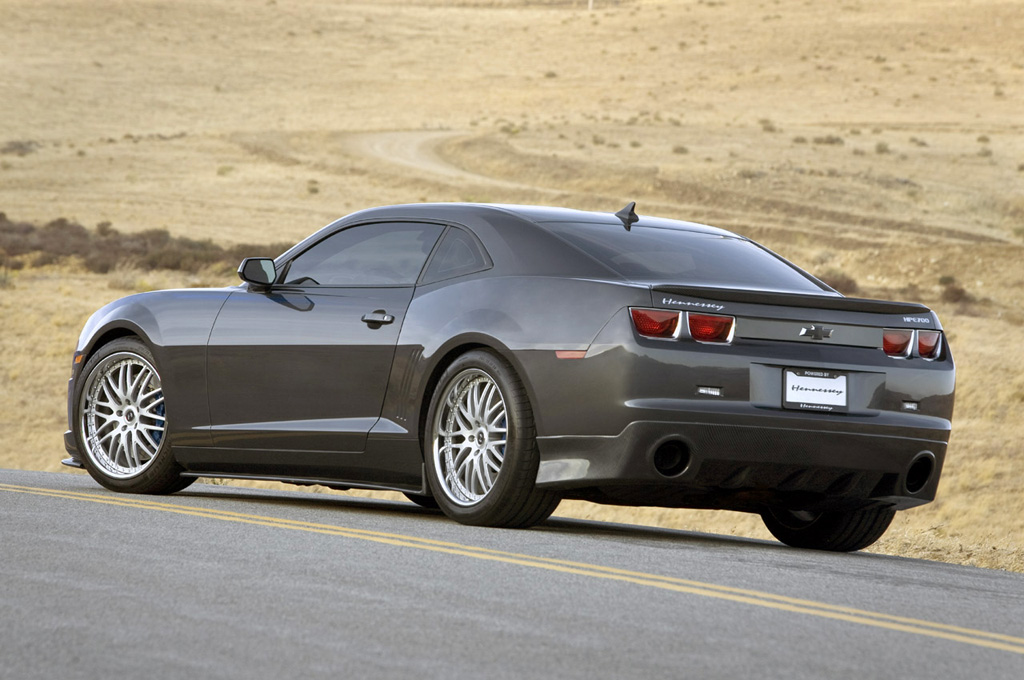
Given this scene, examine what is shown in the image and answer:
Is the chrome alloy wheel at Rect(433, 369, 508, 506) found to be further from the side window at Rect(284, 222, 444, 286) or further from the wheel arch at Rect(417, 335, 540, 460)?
the side window at Rect(284, 222, 444, 286)

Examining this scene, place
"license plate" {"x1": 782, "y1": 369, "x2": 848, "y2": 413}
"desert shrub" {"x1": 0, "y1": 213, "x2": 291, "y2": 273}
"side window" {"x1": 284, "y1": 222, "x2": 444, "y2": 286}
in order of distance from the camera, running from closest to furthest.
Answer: "license plate" {"x1": 782, "y1": 369, "x2": 848, "y2": 413} < "side window" {"x1": 284, "y1": 222, "x2": 444, "y2": 286} < "desert shrub" {"x1": 0, "y1": 213, "x2": 291, "y2": 273}

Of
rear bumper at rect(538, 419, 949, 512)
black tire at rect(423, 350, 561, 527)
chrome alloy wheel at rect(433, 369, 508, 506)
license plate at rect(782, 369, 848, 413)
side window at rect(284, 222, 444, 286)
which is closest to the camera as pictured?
rear bumper at rect(538, 419, 949, 512)

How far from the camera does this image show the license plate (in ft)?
25.1

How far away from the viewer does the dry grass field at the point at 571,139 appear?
77.8 ft

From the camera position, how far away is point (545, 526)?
28.6 feet

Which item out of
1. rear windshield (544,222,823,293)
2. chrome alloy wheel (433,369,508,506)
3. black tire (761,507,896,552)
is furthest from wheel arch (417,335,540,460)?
black tire (761,507,896,552)

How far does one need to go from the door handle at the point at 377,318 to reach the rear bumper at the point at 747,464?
122 centimetres

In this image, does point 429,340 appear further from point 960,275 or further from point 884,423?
point 960,275

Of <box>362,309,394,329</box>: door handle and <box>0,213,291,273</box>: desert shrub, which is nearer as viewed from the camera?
<box>362,309,394,329</box>: door handle

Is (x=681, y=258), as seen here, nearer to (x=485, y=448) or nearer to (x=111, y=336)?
(x=485, y=448)

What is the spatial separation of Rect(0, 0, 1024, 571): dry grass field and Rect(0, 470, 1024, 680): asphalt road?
313 centimetres

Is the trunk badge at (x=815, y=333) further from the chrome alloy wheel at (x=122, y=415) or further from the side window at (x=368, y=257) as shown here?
the chrome alloy wheel at (x=122, y=415)

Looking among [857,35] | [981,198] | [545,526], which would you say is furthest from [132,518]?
[857,35]

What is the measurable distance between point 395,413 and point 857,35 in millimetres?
89963
